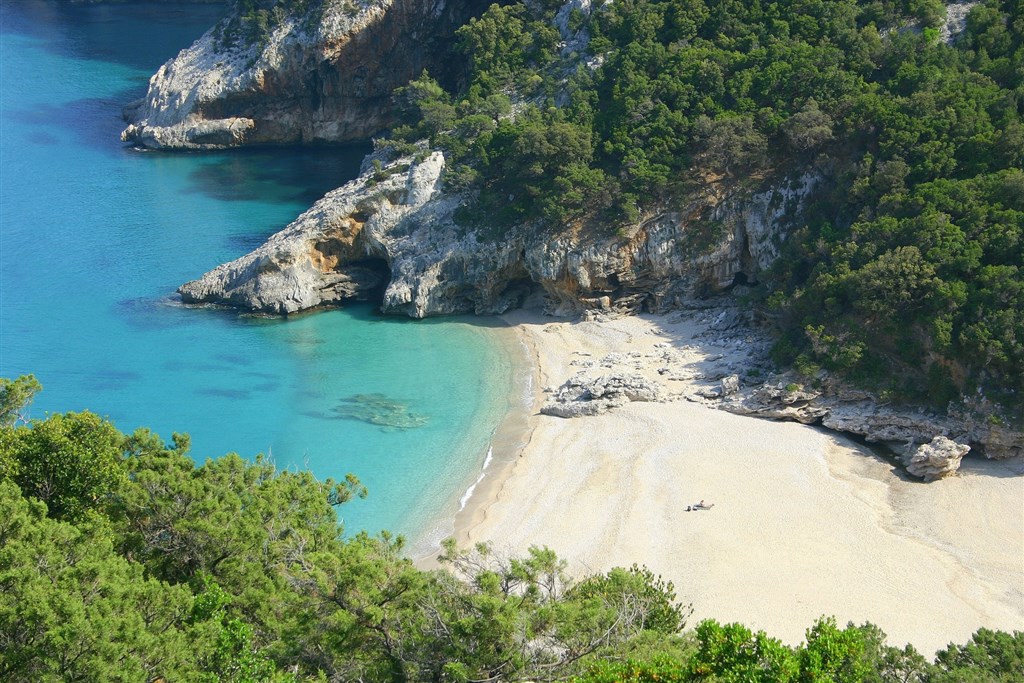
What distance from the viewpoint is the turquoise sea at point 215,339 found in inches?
1331

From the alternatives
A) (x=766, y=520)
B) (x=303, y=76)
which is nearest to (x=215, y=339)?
(x=766, y=520)

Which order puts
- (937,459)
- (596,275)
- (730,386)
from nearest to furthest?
(937,459), (730,386), (596,275)

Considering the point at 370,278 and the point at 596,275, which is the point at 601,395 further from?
the point at 370,278

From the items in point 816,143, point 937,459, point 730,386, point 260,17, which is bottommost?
point 937,459

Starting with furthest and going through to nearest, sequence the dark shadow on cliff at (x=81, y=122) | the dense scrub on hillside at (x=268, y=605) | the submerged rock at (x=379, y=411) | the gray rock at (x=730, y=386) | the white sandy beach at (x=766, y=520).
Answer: the dark shadow on cliff at (x=81, y=122), the submerged rock at (x=379, y=411), the gray rock at (x=730, y=386), the white sandy beach at (x=766, y=520), the dense scrub on hillside at (x=268, y=605)

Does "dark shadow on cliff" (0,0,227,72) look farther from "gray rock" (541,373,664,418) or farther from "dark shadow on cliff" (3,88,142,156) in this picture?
"gray rock" (541,373,664,418)

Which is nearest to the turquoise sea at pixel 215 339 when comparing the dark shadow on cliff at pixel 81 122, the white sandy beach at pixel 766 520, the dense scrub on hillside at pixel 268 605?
the dark shadow on cliff at pixel 81 122

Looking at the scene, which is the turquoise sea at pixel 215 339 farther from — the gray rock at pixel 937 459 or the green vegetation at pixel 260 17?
the gray rock at pixel 937 459

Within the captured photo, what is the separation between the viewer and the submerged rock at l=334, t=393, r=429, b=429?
116 ft

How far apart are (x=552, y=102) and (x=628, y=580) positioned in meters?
29.7

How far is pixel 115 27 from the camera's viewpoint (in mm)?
94688

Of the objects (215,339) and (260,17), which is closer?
(215,339)

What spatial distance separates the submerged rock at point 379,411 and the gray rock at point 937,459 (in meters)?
16.3

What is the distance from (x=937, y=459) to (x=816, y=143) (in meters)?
14.6
